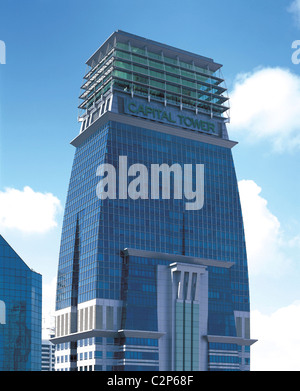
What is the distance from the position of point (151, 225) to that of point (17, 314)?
152 feet

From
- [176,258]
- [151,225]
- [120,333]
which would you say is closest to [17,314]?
[120,333]

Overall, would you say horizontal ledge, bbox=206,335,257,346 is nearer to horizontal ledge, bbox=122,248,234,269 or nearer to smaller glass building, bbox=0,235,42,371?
horizontal ledge, bbox=122,248,234,269

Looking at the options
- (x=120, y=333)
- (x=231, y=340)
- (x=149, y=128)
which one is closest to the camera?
(x=120, y=333)

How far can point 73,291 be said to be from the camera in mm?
165125

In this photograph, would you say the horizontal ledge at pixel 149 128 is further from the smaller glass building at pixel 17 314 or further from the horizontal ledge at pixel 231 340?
the horizontal ledge at pixel 231 340

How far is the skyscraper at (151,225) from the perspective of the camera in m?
152

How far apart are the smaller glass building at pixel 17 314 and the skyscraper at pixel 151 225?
1852 cm

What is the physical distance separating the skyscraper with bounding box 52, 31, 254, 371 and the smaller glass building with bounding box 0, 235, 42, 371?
18517 millimetres

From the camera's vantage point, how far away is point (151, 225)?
6412 inches

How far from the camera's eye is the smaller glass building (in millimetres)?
128625

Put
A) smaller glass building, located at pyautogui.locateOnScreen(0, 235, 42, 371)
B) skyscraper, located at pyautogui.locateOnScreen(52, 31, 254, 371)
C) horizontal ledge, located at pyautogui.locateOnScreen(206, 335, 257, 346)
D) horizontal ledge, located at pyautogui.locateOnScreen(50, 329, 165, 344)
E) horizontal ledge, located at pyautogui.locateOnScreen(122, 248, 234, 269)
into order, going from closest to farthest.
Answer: smaller glass building, located at pyautogui.locateOnScreen(0, 235, 42, 371), horizontal ledge, located at pyautogui.locateOnScreen(50, 329, 165, 344), skyscraper, located at pyautogui.locateOnScreen(52, 31, 254, 371), horizontal ledge, located at pyautogui.locateOnScreen(122, 248, 234, 269), horizontal ledge, located at pyautogui.locateOnScreen(206, 335, 257, 346)

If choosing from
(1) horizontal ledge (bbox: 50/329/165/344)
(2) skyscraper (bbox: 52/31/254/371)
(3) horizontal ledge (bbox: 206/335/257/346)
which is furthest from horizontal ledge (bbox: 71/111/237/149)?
(3) horizontal ledge (bbox: 206/335/257/346)

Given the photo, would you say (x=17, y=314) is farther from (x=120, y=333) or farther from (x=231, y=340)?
(x=231, y=340)
